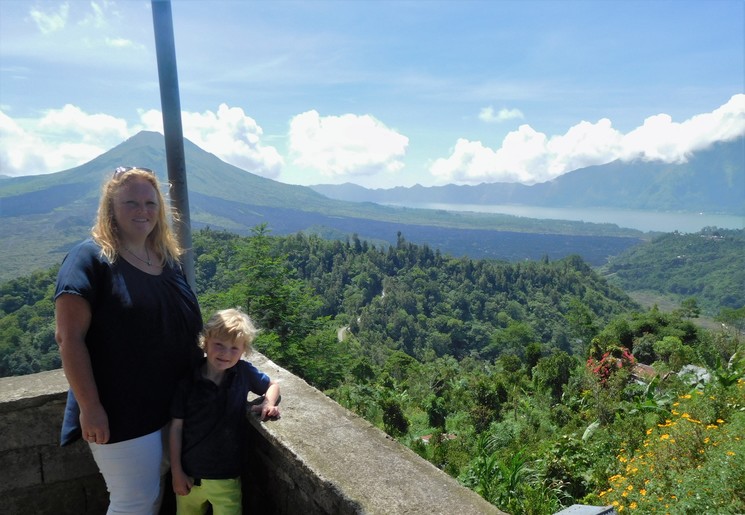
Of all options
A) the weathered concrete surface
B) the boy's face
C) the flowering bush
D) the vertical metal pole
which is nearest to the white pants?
the boy's face

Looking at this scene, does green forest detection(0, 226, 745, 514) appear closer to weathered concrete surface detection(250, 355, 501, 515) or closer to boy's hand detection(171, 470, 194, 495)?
boy's hand detection(171, 470, 194, 495)

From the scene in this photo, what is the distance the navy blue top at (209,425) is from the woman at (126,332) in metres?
0.07

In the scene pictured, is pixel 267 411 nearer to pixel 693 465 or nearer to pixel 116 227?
pixel 116 227

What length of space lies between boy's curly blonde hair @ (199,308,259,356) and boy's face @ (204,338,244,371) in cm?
1

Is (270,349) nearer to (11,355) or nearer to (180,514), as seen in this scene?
(180,514)

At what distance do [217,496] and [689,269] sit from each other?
159472 mm

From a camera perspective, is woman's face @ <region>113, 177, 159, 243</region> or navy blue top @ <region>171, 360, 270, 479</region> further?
navy blue top @ <region>171, 360, 270, 479</region>

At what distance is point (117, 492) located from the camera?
6.06 feet

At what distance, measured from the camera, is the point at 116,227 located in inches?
71.3

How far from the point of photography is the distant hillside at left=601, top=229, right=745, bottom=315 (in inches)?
4321

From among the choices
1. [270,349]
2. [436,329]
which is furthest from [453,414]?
[436,329]

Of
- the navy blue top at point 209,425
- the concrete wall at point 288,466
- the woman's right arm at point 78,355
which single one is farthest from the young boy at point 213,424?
the woman's right arm at point 78,355

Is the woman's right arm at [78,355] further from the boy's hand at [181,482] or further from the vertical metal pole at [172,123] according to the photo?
the vertical metal pole at [172,123]

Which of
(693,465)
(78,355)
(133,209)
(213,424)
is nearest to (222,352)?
(213,424)
